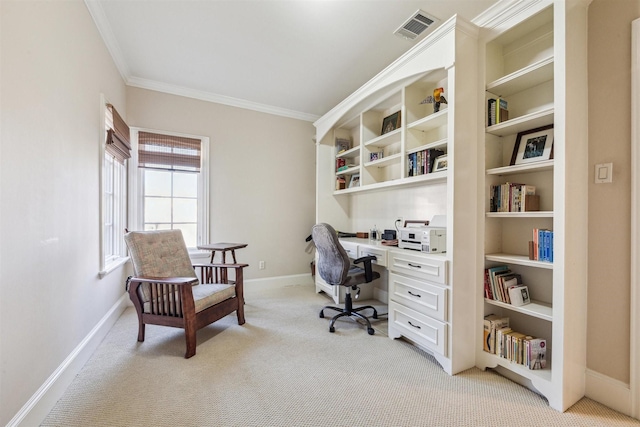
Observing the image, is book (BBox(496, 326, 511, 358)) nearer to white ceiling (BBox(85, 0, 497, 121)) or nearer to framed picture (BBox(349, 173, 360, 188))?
framed picture (BBox(349, 173, 360, 188))

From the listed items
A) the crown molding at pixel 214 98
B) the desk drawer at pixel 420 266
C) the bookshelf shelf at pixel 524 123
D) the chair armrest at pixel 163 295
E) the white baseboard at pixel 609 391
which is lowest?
the white baseboard at pixel 609 391

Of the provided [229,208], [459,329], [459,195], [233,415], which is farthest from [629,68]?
[229,208]

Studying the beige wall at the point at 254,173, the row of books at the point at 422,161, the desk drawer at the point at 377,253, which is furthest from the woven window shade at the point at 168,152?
the row of books at the point at 422,161

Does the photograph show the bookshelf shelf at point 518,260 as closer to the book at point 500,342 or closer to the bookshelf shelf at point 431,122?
the book at point 500,342

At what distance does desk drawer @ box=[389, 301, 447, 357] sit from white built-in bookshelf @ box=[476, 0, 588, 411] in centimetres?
32

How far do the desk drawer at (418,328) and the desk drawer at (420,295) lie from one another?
5 centimetres

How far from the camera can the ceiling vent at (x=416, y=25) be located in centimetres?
212

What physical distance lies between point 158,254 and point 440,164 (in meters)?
2.69

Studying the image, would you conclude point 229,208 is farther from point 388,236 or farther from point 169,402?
point 169,402

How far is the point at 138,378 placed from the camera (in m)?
1.82

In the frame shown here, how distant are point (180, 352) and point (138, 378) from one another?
0.37 metres

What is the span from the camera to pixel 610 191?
1.61 m

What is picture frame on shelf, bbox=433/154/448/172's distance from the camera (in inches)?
90.0

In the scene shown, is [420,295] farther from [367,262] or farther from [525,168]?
[525,168]
